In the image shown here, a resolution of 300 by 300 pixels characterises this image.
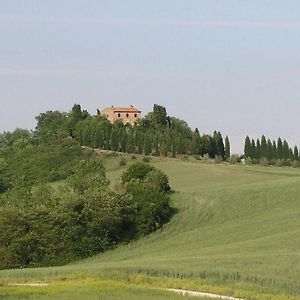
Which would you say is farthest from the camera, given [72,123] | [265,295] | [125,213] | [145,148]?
[72,123]

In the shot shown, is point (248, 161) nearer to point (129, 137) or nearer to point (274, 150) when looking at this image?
point (274, 150)

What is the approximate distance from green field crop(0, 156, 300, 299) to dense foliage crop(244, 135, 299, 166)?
29.7 m

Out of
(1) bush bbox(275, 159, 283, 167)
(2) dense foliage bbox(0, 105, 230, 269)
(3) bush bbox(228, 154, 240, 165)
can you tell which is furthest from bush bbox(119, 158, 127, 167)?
(2) dense foliage bbox(0, 105, 230, 269)

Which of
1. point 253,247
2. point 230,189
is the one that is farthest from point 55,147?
point 253,247

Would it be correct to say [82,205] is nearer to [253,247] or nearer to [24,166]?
[253,247]

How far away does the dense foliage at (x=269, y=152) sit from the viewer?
136 m

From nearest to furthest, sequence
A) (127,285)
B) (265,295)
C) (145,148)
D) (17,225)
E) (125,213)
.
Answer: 1. (265,295)
2. (127,285)
3. (17,225)
4. (125,213)
5. (145,148)

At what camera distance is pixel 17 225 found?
64562 millimetres

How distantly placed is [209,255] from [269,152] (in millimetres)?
90470

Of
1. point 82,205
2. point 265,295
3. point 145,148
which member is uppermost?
point 145,148

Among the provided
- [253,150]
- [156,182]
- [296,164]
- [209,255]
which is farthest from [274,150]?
[209,255]

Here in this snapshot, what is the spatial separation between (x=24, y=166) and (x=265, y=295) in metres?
95.2

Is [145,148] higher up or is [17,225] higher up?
[145,148]

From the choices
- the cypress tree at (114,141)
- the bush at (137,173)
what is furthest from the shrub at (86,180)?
the cypress tree at (114,141)
